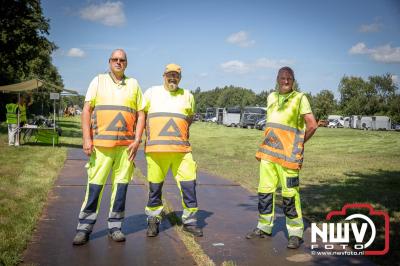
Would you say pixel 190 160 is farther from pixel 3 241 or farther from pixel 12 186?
pixel 12 186

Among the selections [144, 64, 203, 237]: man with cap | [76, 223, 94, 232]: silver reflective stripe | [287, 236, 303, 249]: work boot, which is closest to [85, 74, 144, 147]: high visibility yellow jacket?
[144, 64, 203, 237]: man with cap

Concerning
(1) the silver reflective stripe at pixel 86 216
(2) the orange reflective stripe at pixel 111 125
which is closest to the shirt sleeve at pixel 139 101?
(2) the orange reflective stripe at pixel 111 125

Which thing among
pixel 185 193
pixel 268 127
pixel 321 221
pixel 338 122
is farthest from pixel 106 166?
pixel 338 122

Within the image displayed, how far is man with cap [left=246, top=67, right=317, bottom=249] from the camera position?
477 centimetres

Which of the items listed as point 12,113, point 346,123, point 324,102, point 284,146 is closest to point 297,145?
point 284,146

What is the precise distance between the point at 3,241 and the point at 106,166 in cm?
130

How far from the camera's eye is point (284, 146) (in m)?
4.85

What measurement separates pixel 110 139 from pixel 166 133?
2.40ft

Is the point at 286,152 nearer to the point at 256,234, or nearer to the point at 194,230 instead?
the point at 256,234

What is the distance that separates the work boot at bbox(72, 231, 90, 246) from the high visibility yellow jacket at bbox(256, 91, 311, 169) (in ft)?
7.33

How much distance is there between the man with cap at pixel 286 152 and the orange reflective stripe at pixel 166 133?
3.26 feet

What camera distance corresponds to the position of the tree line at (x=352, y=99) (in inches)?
3738

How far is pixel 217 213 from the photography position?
6113 mm

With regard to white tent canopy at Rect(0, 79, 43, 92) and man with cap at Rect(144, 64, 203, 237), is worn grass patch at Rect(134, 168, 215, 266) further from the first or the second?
white tent canopy at Rect(0, 79, 43, 92)
